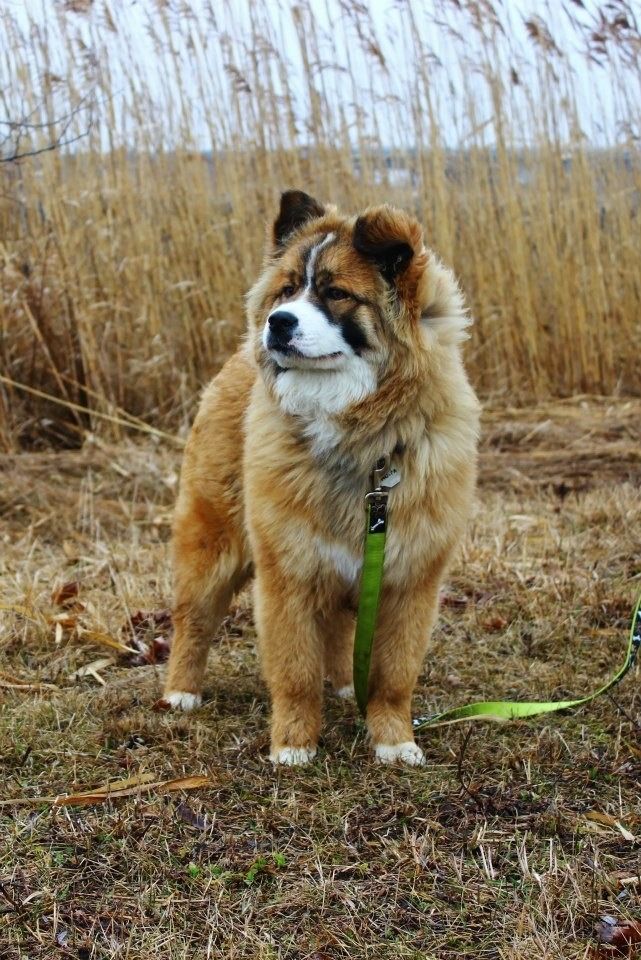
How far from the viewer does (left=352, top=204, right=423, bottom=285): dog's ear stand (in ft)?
9.98

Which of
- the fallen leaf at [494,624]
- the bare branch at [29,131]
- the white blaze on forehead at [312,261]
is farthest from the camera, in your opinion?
the bare branch at [29,131]

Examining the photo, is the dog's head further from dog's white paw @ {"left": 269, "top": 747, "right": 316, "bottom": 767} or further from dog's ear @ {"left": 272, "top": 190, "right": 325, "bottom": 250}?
dog's white paw @ {"left": 269, "top": 747, "right": 316, "bottom": 767}

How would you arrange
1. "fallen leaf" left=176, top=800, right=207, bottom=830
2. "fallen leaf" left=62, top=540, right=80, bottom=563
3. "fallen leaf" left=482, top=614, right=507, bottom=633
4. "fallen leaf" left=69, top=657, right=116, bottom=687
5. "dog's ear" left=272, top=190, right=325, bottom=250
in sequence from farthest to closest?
"fallen leaf" left=62, top=540, right=80, bottom=563 → "fallen leaf" left=482, top=614, right=507, bottom=633 → "fallen leaf" left=69, top=657, right=116, bottom=687 → "dog's ear" left=272, top=190, right=325, bottom=250 → "fallen leaf" left=176, top=800, right=207, bottom=830

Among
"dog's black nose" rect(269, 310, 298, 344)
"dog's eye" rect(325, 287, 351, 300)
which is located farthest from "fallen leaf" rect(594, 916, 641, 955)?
"dog's eye" rect(325, 287, 351, 300)

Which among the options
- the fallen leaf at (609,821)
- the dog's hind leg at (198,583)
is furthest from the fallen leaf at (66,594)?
the fallen leaf at (609,821)

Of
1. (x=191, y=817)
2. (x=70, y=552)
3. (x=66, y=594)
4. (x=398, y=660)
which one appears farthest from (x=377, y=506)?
(x=70, y=552)

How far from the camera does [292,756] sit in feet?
10.4

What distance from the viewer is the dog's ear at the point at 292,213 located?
3.45m

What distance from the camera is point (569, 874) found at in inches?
96.8

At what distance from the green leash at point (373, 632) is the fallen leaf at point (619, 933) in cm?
104

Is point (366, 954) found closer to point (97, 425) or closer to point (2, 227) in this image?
point (97, 425)

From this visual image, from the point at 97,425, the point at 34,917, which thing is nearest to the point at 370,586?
the point at 34,917

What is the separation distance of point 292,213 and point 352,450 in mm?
892

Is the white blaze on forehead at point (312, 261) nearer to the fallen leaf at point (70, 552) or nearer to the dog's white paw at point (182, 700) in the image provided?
the dog's white paw at point (182, 700)
